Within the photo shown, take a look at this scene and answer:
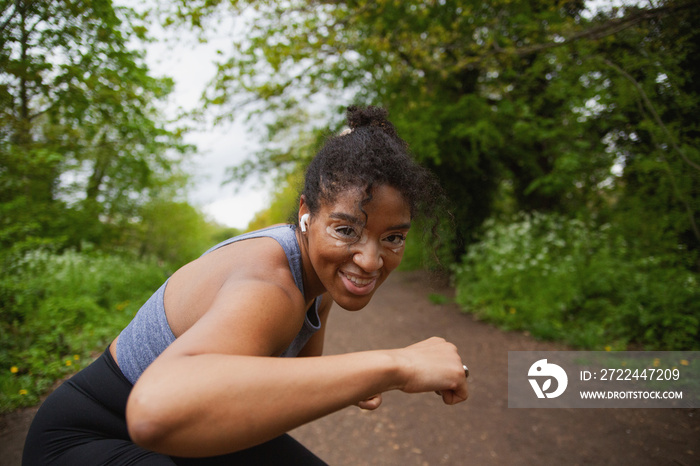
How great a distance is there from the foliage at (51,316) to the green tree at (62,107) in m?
0.59

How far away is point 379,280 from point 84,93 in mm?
4557

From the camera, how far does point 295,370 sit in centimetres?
100

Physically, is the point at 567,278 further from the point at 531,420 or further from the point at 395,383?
the point at 395,383

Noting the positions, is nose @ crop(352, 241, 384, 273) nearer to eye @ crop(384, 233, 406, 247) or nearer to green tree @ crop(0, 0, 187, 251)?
eye @ crop(384, 233, 406, 247)

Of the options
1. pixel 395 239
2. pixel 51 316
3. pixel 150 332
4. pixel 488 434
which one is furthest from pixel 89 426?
pixel 51 316

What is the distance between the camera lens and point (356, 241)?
4.92 feet

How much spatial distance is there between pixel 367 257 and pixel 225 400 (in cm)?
71

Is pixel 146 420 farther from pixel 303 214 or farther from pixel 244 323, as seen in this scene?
pixel 303 214

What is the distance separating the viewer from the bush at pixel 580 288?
5055 millimetres

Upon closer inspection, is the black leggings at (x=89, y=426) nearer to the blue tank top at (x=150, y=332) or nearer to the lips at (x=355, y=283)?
the blue tank top at (x=150, y=332)

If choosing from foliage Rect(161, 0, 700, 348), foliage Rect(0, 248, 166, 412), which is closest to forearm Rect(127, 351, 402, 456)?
foliage Rect(161, 0, 700, 348)

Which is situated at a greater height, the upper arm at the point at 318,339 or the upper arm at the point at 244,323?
the upper arm at the point at 244,323

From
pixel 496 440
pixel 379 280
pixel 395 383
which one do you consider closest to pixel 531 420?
pixel 496 440

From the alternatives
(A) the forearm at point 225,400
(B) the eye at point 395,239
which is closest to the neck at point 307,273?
(B) the eye at point 395,239
